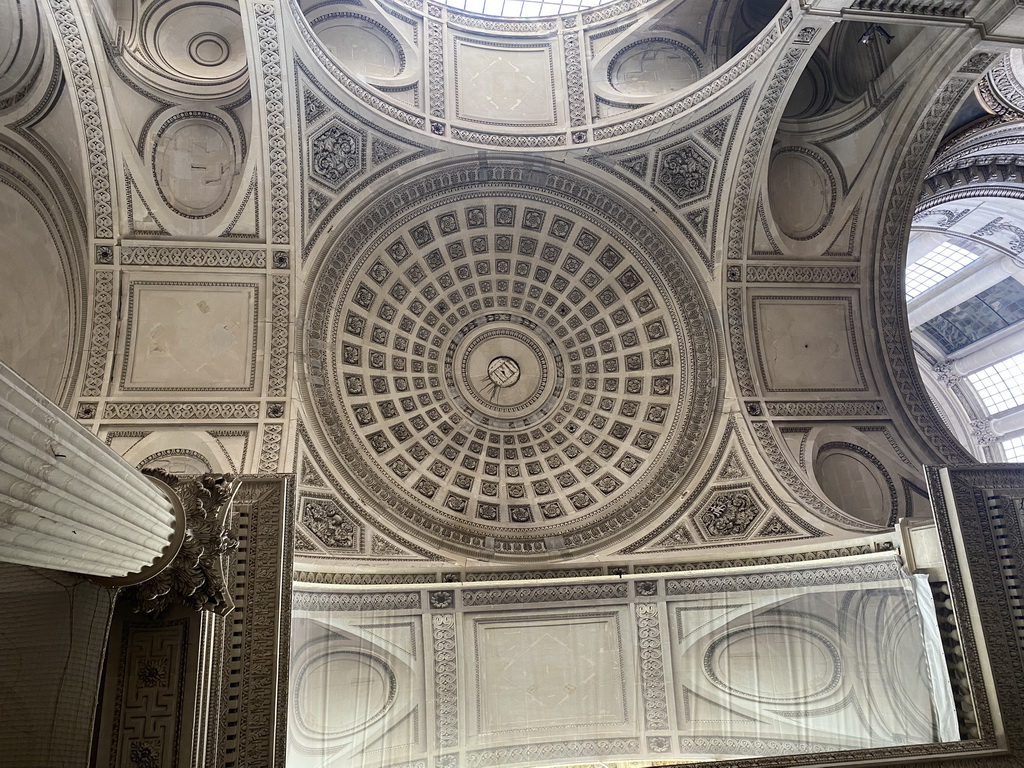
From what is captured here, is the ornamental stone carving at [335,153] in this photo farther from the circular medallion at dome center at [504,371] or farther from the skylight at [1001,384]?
the skylight at [1001,384]

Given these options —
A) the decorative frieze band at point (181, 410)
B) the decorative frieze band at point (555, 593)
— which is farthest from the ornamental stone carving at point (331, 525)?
the decorative frieze band at point (555, 593)

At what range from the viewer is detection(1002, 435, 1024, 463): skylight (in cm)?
2142

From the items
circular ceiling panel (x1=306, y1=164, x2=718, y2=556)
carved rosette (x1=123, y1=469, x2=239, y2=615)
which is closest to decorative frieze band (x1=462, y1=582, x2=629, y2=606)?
circular ceiling panel (x1=306, y1=164, x2=718, y2=556)

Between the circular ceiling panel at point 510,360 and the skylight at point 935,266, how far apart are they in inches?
433

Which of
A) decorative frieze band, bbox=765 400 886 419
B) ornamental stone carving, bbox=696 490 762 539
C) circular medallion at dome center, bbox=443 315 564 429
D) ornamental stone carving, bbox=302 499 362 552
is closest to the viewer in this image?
ornamental stone carving, bbox=302 499 362 552

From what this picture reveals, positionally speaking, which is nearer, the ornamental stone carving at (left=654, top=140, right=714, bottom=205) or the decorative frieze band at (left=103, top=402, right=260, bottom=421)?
the decorative frieze band at (left=103, top=402, right=260, bottom=421)

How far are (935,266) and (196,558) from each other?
22.2 m

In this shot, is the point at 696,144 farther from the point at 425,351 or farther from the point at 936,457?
the point at 936,457

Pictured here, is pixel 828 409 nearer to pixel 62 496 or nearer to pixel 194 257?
pixel 194 257

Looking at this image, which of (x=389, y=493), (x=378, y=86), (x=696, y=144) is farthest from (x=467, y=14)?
(x=389, y=493)

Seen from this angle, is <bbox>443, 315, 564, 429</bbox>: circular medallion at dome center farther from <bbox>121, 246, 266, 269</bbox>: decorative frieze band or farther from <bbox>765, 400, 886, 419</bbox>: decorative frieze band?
<bbox>765, 400, 886, 419</bbox>: decorative frieze band

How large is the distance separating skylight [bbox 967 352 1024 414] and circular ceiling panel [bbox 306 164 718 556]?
12.9 m

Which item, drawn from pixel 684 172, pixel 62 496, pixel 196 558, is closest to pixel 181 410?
pixel 196 558

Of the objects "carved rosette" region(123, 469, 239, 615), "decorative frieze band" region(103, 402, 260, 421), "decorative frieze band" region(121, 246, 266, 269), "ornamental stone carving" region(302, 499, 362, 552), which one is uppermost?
"decorative frieze band" region(121, 246, 266, 269)
